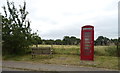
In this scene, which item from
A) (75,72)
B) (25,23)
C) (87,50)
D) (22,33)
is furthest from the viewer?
(25,23)

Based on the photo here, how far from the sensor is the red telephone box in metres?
9.29

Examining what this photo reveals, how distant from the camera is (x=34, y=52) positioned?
38.9ft

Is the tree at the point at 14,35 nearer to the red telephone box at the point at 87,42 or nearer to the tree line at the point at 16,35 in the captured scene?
the tree line at the point at 16,35

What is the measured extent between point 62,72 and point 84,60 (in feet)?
10.8

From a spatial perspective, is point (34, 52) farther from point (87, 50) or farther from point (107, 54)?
point (107, 54)

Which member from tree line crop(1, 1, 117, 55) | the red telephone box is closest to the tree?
tree line crop(1, 1, 117, 55)

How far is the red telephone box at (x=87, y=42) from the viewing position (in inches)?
366

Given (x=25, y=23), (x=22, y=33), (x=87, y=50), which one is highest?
(x=25, y=23)

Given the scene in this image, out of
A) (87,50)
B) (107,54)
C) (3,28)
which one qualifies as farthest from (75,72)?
(3,28)

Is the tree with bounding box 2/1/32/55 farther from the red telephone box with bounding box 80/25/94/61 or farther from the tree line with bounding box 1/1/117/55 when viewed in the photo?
the red telephone box with bounding box 80/25/94/61

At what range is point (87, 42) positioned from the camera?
945 centimetres

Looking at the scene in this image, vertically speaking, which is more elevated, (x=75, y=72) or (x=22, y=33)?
(x=22, y=33)

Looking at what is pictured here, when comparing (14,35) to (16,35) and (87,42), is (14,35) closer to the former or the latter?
(16,35)

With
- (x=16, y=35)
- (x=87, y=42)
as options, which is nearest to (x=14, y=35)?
(x=16, y=35)
